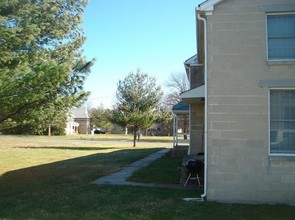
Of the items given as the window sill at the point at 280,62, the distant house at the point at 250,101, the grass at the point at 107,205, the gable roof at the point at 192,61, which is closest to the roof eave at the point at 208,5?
the distant house at the point at 250,101

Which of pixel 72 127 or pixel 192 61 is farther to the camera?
pixel 72 127

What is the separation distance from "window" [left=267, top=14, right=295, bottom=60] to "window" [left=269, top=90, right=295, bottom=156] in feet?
3.22

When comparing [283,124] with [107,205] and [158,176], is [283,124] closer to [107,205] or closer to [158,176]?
[107,205]

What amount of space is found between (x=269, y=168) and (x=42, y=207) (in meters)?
5.60

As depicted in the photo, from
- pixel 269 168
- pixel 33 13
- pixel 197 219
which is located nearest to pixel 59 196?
pixel 197 219

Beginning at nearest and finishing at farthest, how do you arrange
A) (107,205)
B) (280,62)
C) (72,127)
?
(107,205)
(280,62)
(72,127)

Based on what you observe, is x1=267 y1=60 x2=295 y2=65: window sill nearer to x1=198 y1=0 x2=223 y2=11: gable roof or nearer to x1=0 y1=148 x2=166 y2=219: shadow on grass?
x1=198 y1=0 x2=223 y2=11: gable roof

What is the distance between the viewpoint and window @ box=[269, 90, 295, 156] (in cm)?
946

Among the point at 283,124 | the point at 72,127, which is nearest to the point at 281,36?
the point at 283,124

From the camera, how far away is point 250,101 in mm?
9516

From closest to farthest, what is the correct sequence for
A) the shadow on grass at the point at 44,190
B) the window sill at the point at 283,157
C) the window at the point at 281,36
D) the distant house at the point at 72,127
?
the shadow on grass at the point at 44,190 < the window sill at the point at 283,157 < the window at the point at 281,36 < the distant house at the point at 72,127

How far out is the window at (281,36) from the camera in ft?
31.8

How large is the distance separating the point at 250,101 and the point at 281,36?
6.32ft

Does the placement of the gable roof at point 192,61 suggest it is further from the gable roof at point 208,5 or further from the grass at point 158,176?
the gable roof at point 208,5
